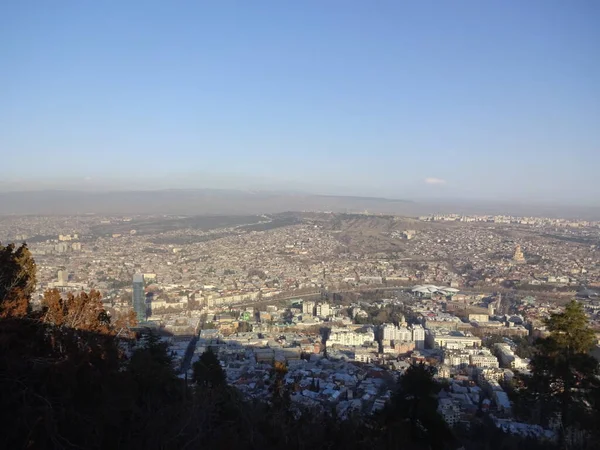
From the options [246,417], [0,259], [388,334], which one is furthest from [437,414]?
[388,334]

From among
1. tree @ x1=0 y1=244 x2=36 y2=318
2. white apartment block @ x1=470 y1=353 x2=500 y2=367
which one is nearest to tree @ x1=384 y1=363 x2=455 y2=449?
tree @ x1=0 y1=244 x2=36 y2=318

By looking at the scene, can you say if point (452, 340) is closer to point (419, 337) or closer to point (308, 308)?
point (419, 337)

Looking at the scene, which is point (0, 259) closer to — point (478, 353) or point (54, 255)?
point (478, 353)

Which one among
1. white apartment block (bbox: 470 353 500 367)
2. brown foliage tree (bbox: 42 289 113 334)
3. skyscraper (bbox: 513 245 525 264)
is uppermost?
brown foliage tree (bbox: 42 289 113 334)

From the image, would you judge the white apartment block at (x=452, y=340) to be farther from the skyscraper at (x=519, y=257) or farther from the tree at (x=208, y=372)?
the skyscraper at (x=519, y=257)

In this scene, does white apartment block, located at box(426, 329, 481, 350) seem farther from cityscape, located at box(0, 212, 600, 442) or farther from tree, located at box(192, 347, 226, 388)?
tree, located at box(192, 347, 226, 388)

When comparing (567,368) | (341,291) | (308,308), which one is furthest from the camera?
(341,291)

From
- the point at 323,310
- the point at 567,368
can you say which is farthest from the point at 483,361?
the point at 567,368
